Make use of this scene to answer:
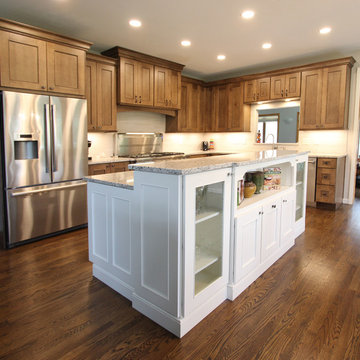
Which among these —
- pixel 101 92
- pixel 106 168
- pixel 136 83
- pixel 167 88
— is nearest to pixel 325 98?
pixel 167 88

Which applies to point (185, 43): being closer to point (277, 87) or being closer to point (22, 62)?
point (277, 87)

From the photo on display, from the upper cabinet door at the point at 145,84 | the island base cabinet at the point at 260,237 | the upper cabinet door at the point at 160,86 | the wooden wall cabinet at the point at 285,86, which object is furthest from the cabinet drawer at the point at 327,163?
the upper cabinet door at the point at 145,84

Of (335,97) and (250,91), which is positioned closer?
A: (335,97)

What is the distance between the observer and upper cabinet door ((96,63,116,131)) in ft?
14.7

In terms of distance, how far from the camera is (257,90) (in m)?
6.02

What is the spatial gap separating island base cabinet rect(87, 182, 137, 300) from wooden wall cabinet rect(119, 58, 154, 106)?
2.74 metres

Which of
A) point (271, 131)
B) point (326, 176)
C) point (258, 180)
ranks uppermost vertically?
point (271, 131)

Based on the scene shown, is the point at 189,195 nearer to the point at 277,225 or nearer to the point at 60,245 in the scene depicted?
the point at 277,225

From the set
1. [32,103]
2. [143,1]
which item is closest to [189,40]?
[143,1]

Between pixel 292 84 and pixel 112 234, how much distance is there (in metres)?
4.69

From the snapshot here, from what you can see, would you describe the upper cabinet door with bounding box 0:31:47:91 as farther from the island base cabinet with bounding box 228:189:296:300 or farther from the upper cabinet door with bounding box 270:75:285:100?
the upper cabinet door with bounding box 270:75:285:100

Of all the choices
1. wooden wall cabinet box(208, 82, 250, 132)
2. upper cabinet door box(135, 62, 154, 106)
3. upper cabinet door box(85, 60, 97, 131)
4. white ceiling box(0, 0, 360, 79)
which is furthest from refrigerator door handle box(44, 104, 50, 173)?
wooden wall cabinet box(208, 82, 250, 132)

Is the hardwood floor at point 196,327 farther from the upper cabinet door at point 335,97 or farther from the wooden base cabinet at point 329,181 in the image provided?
the upper cabinet door at point 335,97

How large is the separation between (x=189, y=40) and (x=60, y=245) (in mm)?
3379
